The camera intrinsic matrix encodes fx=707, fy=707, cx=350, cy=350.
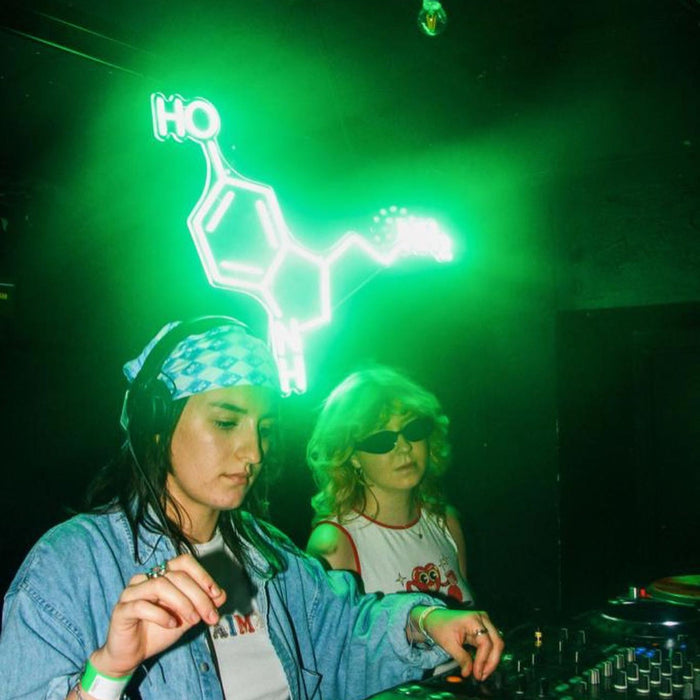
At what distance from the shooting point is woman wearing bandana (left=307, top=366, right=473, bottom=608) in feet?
8.95

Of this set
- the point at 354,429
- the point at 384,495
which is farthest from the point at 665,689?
the point at 354,429

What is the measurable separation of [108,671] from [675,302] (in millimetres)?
4274

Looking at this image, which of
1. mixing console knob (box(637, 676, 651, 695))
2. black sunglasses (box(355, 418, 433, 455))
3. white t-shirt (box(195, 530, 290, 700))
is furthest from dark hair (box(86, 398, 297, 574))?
black sunglasses (box(355, 418, 433, 455))

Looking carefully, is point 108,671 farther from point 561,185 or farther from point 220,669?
point 561,185

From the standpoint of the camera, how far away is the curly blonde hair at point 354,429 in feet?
9.64

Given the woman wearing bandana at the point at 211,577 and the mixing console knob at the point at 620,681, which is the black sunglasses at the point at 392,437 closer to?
the woman wearing bandana at the point at 211,577

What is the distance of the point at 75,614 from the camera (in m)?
1.42

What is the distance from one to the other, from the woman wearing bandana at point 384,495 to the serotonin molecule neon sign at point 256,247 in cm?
44

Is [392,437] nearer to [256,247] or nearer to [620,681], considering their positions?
[256,247]

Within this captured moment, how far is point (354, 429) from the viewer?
3039 mm

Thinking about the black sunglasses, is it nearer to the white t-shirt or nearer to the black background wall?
the black background wall

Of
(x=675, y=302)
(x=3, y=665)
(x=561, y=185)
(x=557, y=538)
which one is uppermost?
(x=561, y=185)

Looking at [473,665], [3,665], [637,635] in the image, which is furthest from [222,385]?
[637,635]

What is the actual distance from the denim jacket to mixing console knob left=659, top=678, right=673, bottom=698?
0.52m
